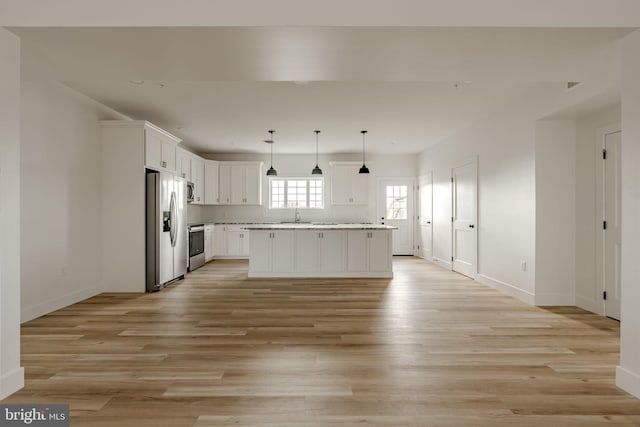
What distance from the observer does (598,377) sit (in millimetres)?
2480

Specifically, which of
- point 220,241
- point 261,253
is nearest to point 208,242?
point 220,241

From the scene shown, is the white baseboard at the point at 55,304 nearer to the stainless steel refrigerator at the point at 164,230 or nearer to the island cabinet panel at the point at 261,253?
the stainless steel refrigerator at the point at 164,230

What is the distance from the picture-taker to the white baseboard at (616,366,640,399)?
2.22 m

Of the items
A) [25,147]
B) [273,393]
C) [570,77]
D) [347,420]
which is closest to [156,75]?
[25,147]

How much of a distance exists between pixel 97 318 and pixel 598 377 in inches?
182

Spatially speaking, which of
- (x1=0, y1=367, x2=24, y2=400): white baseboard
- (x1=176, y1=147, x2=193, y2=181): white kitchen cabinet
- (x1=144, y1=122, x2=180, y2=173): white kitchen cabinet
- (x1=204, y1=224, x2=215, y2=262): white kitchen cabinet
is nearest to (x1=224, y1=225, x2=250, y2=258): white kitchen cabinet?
(x1=204, y1=224, x2=215, y2=262): white kitchen cabinet

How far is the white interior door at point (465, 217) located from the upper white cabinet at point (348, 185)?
2556 mm

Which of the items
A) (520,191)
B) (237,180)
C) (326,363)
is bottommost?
(326,363)

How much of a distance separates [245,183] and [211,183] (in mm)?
825

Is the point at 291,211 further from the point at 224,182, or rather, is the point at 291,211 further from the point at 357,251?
the point at 357,251

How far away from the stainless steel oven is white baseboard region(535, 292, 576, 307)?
581 cm

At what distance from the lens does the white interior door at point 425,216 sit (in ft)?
27.2

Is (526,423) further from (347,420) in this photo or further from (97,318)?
(97,318)

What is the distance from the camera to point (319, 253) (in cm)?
627
